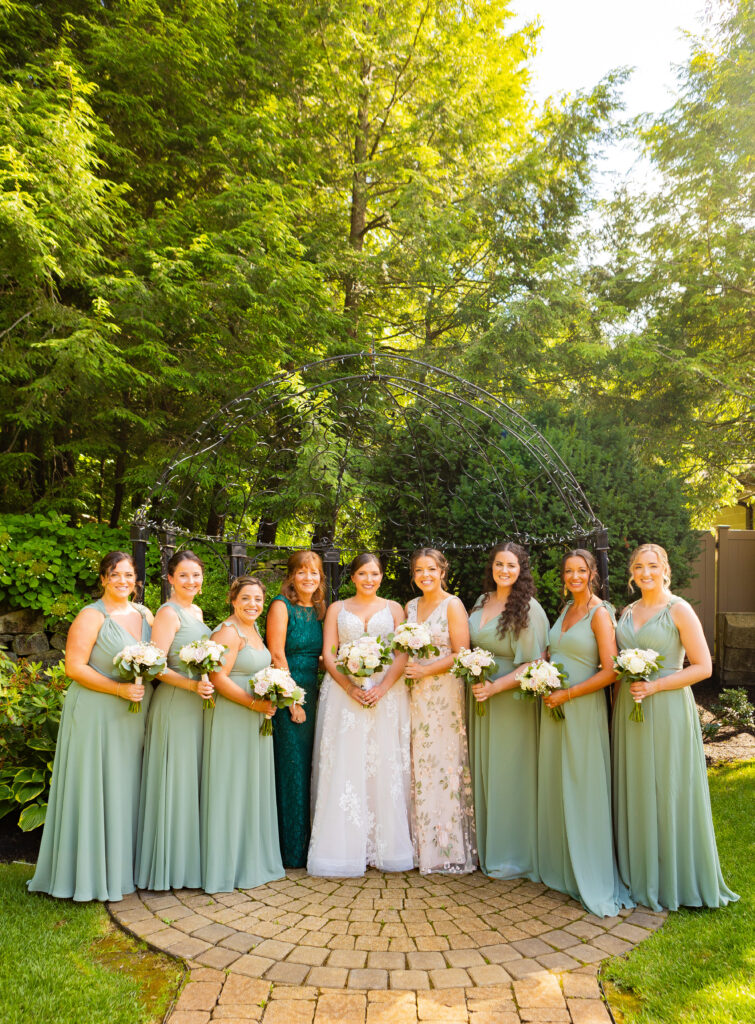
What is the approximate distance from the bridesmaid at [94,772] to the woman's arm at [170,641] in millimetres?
161

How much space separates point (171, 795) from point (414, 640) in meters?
1.79

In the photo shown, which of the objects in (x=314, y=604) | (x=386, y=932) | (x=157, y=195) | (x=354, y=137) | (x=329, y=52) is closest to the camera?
(x=386, y=932)

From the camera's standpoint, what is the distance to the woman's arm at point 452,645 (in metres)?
4.60

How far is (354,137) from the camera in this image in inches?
451

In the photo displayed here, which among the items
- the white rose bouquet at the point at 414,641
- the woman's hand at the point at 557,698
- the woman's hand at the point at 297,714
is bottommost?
the woman's hand at the point at 297,714

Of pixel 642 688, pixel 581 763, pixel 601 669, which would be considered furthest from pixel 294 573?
pixel 642 688

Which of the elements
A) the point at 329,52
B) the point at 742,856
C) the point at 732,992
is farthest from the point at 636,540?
the point at 329,52

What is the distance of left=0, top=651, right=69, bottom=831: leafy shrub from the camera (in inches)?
187

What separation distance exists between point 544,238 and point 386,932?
405 inches

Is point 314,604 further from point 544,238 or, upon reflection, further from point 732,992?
point 544,238

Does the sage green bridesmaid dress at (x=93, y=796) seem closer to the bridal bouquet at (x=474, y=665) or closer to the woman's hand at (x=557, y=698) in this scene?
the bridal bouquet at (x=474, y=665)

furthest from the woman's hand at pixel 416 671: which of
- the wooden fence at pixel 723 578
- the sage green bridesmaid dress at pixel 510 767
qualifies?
the wooden fence at pixel 723 578

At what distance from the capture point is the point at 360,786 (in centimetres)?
454

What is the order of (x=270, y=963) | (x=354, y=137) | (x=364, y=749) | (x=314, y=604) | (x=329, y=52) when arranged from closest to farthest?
(x=270, y=963), (x=364, y=749), (x=314, y=604), (x=329, y=52), (x=354, y=137)
